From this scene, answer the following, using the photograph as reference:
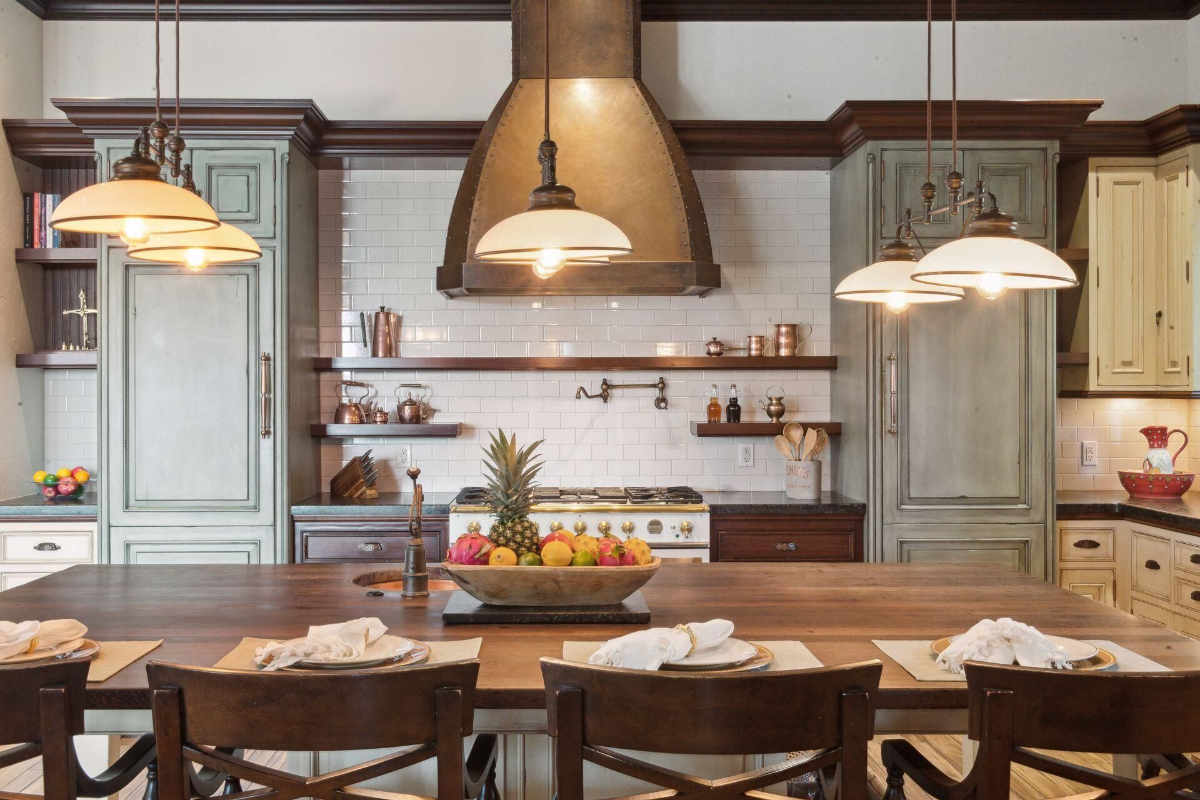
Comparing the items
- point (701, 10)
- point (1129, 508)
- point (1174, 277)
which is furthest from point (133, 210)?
point (1174, 277)

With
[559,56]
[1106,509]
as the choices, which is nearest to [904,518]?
[1106,509]

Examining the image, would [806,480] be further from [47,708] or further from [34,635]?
[47,708]

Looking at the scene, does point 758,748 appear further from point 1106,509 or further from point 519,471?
point 1106,509

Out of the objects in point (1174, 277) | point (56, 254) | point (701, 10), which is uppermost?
point (701, 10)

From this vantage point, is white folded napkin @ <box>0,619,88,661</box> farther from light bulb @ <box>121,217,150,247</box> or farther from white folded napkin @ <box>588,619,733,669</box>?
white folded napkin @ <box>588,619,733,669</box>

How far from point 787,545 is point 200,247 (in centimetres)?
292

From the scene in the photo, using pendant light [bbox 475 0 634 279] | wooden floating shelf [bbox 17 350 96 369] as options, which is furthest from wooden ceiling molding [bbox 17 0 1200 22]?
pendant light [bbox 475 0 634 279]

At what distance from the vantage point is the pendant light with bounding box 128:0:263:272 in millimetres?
2414

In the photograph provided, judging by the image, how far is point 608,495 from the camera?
4.60 m

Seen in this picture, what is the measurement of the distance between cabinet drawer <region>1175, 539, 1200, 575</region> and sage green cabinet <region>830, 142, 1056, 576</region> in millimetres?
525

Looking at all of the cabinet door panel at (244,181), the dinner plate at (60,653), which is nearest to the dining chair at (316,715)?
the dinner plate at (60,653)

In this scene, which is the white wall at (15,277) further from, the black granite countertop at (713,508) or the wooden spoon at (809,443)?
the wooden spoon at (809,443)

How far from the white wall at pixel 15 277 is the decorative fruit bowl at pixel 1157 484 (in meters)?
5.40

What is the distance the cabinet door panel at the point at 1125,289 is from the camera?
15.2 ft
